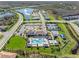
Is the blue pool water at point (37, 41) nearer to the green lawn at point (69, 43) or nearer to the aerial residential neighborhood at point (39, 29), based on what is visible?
the aerial residential neighborhood at point (39, 29)

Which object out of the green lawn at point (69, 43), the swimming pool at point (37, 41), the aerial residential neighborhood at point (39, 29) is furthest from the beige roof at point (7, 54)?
the green lawn at point (69, 43)

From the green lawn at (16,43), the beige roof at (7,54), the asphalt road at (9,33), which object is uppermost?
the asphalt road at (9,33)

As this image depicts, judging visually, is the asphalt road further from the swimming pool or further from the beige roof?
the swimming pool

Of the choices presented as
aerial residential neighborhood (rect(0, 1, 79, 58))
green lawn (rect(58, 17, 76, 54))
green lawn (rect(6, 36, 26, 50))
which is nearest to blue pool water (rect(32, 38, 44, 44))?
aerial residential neighborhood (rect(0, 1, 79, 58))

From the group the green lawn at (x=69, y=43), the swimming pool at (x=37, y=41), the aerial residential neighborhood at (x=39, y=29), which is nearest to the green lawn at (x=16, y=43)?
the aerial residential neighborhood at (x=39, y=29)

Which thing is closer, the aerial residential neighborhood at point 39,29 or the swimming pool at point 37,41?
the aerial residential neighborhood at point 39,29

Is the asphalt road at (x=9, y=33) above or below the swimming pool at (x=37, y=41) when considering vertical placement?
above

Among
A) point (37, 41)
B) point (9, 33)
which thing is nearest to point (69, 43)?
point (37, 41)

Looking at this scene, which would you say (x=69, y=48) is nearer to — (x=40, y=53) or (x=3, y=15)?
(x=40, y=53)

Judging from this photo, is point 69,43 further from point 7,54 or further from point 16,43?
point 7,54
